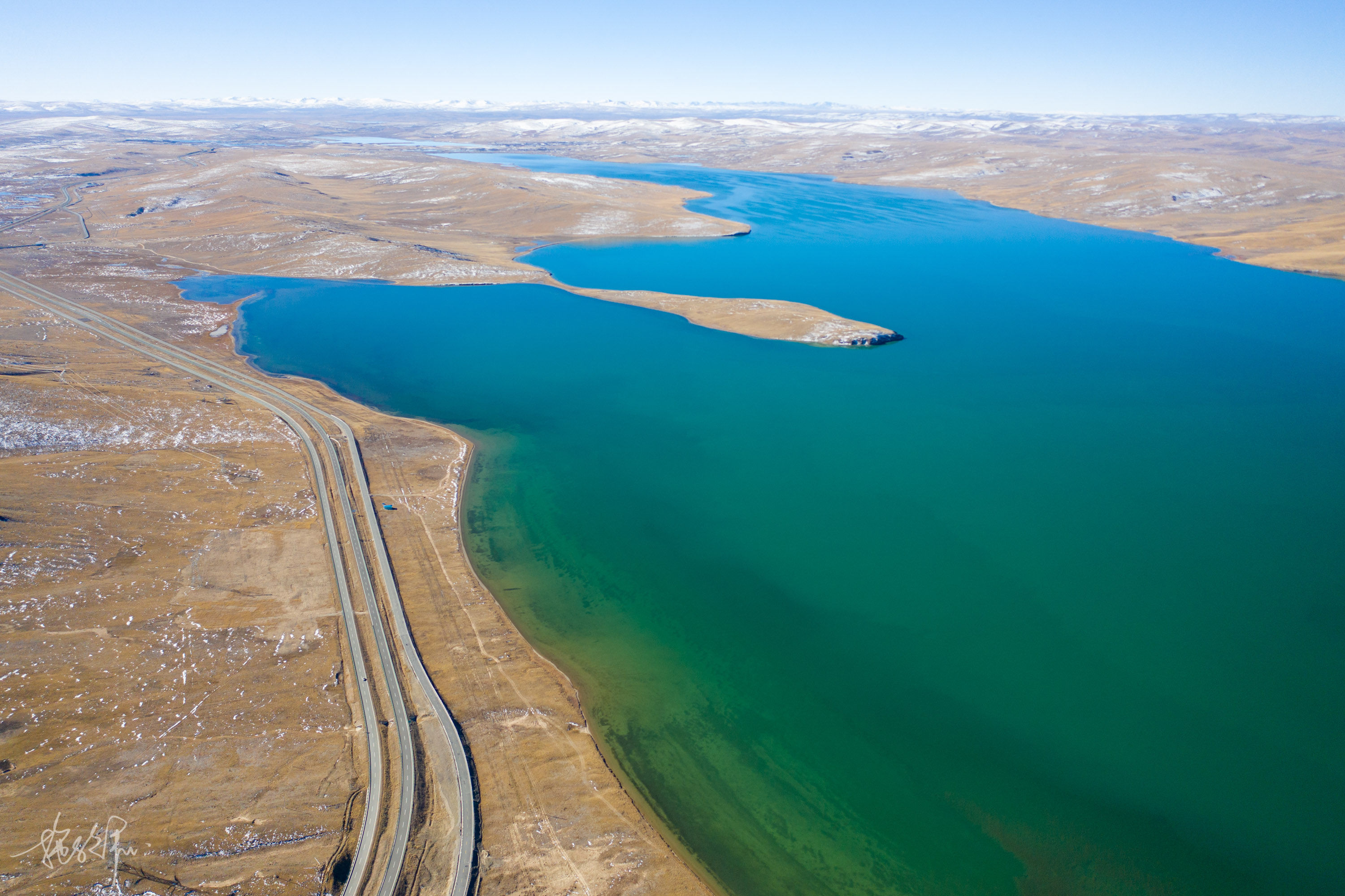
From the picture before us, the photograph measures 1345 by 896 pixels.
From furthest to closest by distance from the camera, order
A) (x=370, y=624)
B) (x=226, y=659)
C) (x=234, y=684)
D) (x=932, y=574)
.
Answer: (x=932, y=574), (x=370, y=624), (x=226, y=659), (x=234, y=684)

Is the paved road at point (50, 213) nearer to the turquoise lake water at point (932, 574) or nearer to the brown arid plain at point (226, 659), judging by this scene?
the brown arid plain at point (226, 659)

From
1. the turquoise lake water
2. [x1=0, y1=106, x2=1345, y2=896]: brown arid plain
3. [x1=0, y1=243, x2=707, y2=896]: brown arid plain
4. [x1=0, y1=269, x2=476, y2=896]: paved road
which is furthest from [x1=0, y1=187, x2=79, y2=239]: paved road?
[x1=0, y1=243, x2=707, y2=896]: brown arid plain

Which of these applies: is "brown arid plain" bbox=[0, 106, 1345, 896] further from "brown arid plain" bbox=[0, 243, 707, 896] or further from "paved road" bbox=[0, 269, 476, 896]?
"paved road" bbox=[0, 269, 476, 896]

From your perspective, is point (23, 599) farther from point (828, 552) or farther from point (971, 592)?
point (971, 592)

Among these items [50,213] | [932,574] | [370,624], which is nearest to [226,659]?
[370,624]

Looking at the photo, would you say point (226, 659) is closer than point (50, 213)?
Yes

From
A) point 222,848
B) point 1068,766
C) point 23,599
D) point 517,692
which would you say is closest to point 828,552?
point 1068,766

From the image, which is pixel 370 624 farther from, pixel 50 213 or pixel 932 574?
pixel 50 213
